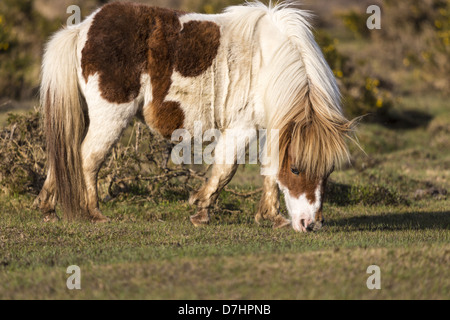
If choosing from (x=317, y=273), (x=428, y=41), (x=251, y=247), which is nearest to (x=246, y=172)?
(x=251, y=247)

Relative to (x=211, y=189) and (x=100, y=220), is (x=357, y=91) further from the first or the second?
(x=100, y=220)

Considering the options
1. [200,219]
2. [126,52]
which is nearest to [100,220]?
[200,219]

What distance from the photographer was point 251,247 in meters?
5.92

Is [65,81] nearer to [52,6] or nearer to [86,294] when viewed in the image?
[86,294]

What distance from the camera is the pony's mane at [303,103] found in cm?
626

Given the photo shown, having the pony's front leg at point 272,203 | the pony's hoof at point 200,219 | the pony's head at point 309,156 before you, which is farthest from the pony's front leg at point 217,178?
the pony's head at point 309,156

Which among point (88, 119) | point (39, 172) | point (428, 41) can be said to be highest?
point (428, 41)

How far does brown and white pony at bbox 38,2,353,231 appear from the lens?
22.5ft

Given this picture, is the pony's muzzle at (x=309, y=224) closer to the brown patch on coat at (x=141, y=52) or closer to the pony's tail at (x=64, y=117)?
the brown patch on coat at (x=141, y=52)

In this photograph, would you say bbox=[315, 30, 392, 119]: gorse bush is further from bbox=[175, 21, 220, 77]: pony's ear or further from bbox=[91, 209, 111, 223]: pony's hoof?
bbox=[91, 209, 111, 223]: pony's hoof

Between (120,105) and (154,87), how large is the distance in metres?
0.40

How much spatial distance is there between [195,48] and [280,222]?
6.82 ft

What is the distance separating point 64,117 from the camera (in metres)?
6.95
